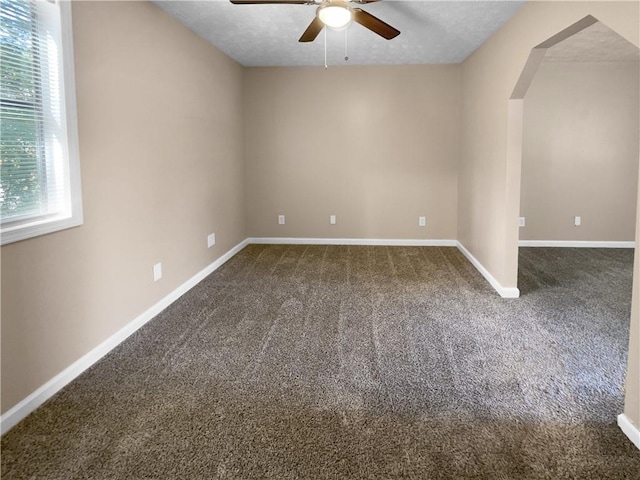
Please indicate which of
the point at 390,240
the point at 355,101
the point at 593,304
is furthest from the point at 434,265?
the point at 355,101

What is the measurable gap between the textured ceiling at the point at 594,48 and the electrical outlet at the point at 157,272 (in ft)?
14.2

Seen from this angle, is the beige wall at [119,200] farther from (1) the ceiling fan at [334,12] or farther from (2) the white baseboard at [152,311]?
(1) the ceiling fan at [334,12]

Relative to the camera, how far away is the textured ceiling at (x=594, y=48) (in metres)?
4.54

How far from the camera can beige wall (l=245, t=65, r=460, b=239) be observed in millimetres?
6086

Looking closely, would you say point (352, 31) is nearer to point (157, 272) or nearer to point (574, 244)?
point (157, 272)

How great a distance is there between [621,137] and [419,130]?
8.34ft

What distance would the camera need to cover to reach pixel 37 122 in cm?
238

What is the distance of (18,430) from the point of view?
2066 millimetres

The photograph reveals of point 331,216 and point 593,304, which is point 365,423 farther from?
point 331,216

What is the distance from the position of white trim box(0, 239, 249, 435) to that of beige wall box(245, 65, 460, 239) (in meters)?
2.44

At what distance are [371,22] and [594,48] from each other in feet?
10.6

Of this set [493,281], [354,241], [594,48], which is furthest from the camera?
[354,241]

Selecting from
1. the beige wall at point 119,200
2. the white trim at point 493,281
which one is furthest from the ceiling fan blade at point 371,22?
the white trim at point 493,281

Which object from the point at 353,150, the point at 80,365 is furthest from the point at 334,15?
the point at 353,150
